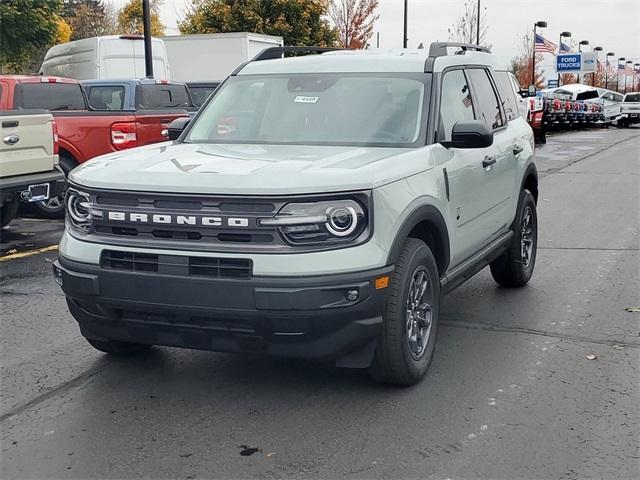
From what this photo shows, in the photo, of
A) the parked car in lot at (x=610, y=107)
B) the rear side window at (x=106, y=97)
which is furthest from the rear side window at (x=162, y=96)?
the parked car in lot at (x=610, y=107)

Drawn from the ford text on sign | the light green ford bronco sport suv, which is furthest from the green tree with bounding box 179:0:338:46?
the ford text on sign

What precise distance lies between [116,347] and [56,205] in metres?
6.66

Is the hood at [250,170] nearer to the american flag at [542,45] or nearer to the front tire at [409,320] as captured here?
the front tire at [409,320]

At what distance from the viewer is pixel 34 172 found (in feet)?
30.3

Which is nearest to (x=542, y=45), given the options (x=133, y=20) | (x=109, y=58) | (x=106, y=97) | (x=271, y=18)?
(x=271, y=18)

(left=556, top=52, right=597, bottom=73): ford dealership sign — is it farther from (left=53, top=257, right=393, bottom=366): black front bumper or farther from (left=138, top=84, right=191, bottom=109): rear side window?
(left=53, top=257, right=393, bottom=366): black front bumper

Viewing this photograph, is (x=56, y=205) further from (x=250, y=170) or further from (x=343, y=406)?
(x=343, y=406)

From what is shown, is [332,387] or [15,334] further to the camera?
[15,334]

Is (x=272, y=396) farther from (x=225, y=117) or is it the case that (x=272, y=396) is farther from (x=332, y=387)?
(x=225, y=117)

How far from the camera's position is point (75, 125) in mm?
11211

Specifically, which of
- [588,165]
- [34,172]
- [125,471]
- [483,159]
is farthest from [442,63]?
[588,165]

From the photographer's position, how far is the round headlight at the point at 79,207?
4516 mm

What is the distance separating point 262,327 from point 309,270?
364 mm

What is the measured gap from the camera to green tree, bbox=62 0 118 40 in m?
65.2
